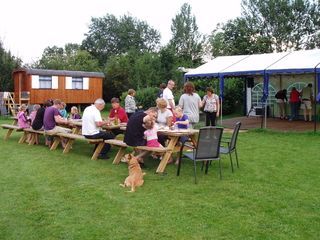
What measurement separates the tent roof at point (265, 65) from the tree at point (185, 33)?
109 feet

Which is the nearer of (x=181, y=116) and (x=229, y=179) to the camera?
(x=229, y=179)

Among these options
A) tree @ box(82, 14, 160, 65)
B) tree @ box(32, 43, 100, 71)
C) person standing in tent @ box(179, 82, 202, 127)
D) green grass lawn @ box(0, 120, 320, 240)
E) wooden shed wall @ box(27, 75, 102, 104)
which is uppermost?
tree @ box(82, 14, 160, 65)

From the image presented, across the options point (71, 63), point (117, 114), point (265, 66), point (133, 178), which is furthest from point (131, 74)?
point (133, 178)

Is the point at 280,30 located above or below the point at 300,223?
above

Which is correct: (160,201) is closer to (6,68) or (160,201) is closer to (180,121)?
(180,121)

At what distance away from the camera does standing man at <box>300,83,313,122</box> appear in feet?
51.5

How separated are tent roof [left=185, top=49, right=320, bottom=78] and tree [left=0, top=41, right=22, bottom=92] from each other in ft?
49.0

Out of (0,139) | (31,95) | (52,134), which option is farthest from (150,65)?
(52,134)

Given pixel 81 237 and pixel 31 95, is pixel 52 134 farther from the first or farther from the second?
pixel 31 95

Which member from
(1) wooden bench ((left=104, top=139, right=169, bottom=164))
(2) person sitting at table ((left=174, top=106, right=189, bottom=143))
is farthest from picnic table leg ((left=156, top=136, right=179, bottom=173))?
(2) person sitting at table ((left=174, top=106, right=189, bottom=143))

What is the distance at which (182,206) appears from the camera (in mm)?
4855

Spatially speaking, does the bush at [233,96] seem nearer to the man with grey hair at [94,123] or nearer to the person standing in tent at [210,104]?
the person standing in tent at [210,104]

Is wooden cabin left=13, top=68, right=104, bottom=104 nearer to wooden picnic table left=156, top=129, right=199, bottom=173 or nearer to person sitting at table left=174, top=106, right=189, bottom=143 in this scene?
person sitting at table left=174, top=106, right=189, bottom=143

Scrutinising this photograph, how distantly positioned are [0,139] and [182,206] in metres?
8.08
